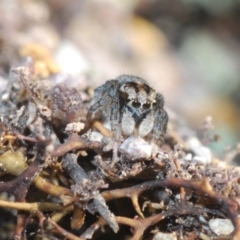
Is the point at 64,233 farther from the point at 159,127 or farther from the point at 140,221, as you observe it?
the point at 159,127

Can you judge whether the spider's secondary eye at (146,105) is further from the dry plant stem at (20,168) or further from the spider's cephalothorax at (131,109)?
the dry plant stem at (20,168)

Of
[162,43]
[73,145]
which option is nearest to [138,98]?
[73,145]

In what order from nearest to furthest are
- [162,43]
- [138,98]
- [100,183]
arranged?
[100,183], [138,98], [162,43]

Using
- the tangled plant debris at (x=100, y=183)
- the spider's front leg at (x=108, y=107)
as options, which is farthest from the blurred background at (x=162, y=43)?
the tangled plant debris at (x=100, y=183)

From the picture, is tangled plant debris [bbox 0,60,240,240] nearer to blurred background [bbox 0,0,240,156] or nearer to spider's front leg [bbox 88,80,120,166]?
spider's front leg [bbox 88,80,120,166]

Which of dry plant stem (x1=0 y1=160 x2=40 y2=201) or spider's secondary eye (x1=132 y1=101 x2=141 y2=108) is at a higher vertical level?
spider's secondary eye (x1=132 y1=101 x2=141 y2=108)

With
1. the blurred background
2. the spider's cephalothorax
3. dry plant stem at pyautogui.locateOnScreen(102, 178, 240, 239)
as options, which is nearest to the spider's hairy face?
the spider's cephalothorax

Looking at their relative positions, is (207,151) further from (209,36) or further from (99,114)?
(209,36)

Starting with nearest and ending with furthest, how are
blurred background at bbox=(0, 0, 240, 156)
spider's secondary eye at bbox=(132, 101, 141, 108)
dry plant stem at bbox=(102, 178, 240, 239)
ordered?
dry plant stem at bbox=(102, 178, 240, 239)
spider's secondary eye at bbox=(132, 101, 141, 108)
blurred background at bbox=(0, 0, 240, 156)
